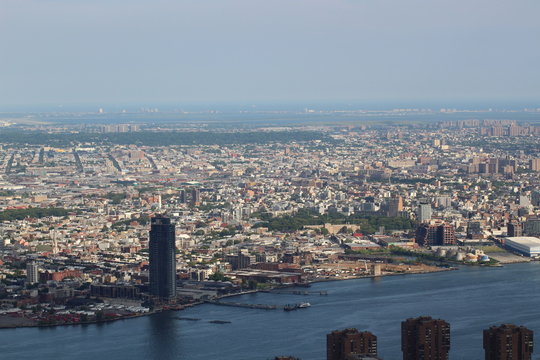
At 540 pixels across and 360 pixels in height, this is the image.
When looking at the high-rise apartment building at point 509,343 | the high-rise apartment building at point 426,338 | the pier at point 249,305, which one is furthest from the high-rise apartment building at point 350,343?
the pier at point 249,305

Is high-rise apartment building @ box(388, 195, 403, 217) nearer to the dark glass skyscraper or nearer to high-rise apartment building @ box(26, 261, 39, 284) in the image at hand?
high-rise apartment building @ box(26, 261, 39, 284)

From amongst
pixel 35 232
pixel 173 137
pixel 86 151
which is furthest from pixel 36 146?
pixel 35 232

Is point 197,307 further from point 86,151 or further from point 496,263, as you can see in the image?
point 86,151

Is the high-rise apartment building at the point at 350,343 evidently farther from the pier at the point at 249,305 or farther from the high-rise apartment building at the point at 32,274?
the high-rise apartment building at the point at 32,274

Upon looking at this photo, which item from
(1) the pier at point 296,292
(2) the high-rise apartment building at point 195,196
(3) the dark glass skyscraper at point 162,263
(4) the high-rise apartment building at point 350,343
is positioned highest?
(4) the high-rise apartment building at point 350,343

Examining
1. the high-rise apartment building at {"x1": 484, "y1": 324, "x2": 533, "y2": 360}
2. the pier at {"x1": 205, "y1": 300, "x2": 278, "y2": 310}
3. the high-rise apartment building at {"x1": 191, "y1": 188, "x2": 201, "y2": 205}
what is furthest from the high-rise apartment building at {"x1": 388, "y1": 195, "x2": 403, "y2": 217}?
the high-rise apartment building at {"x1": 484, "y1": 324, "x2": 533, "y2": 360}

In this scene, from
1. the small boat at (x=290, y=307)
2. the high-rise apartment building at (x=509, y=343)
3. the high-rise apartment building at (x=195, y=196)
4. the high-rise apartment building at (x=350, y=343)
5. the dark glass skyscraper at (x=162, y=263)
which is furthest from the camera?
the high-rise apartment building at (x=195, y=196)

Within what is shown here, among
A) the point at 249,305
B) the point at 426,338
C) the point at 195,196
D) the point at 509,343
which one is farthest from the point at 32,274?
the point at 195,196

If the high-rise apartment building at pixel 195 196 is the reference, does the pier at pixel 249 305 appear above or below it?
above
